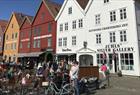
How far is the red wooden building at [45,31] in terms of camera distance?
3506 cm

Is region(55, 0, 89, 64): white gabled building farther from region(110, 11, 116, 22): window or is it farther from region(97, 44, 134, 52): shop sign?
Result: region(110, 11, 116, 22): window

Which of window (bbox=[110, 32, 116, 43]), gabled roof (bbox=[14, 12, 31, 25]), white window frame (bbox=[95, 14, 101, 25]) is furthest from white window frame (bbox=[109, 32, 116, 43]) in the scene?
gabled roof (bbox=[14, 12, 31, 25])

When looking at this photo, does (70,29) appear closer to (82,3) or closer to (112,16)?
(82,3)

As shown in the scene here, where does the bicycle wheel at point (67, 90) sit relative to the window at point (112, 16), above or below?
below

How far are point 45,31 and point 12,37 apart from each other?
16.0m

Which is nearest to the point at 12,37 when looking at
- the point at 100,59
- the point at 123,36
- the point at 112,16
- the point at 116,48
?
the point at 100,59

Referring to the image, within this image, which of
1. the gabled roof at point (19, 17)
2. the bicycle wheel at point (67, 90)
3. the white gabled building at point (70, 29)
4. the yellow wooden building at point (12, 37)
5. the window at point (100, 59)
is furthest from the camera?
the gabled roof at point (19, 17)

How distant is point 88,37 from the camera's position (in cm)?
2855

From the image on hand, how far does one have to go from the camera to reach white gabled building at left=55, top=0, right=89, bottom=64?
30038 mm

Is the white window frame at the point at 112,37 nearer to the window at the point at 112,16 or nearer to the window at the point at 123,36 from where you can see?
the window at the point at 123,36

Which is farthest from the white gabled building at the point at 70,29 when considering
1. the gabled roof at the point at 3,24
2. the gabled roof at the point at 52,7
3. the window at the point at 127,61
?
the gabled roof at the point at 3,24

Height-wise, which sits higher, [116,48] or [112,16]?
[112,16]

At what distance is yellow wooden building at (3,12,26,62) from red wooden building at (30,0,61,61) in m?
8.05

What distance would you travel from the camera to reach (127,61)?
23.0 metres
